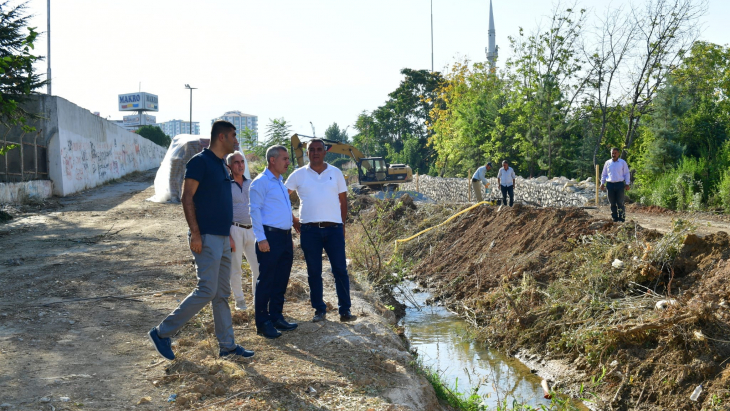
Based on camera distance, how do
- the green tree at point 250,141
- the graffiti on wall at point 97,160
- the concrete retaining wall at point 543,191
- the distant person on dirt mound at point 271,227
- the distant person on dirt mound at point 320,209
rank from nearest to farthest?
the distant person on dirt mound at point 271,227 < the distant person on dirt mound at point 320,209 < the concrete retaining wall at point 543,191 < the graffiti on wall at point 97,160 < the green tree at point 250,141

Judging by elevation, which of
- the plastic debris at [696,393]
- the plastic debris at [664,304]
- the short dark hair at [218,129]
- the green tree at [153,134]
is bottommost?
the plastic debris at [696,393]

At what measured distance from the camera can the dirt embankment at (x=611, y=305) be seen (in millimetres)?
6281

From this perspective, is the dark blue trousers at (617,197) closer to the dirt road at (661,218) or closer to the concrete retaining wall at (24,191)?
the dirt road at (661,218)

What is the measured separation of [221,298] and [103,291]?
11.0 feet

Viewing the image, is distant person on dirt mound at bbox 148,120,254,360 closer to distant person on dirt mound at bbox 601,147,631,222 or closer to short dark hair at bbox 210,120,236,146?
short dark hair at bbox 210,120,236,146

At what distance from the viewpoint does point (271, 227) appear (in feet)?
18.0

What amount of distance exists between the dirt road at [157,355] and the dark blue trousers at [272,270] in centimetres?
33

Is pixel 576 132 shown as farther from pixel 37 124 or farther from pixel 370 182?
pixel 37 124

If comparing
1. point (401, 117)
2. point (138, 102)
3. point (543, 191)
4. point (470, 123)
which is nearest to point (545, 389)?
point (543, 191)

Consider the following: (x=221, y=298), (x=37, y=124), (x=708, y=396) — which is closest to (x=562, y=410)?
(x=708, y=396)

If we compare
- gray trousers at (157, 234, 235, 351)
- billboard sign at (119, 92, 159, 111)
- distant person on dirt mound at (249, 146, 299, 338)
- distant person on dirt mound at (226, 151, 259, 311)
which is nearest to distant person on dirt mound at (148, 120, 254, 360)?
gray trousers at (157, 234, 235, 351)

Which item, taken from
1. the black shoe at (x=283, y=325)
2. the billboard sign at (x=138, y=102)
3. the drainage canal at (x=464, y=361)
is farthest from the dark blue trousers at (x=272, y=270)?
the billboard sign at (x=138, y=102)

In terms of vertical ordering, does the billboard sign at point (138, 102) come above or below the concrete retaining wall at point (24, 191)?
above

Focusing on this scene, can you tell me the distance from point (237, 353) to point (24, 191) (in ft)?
Answer: 56.4
